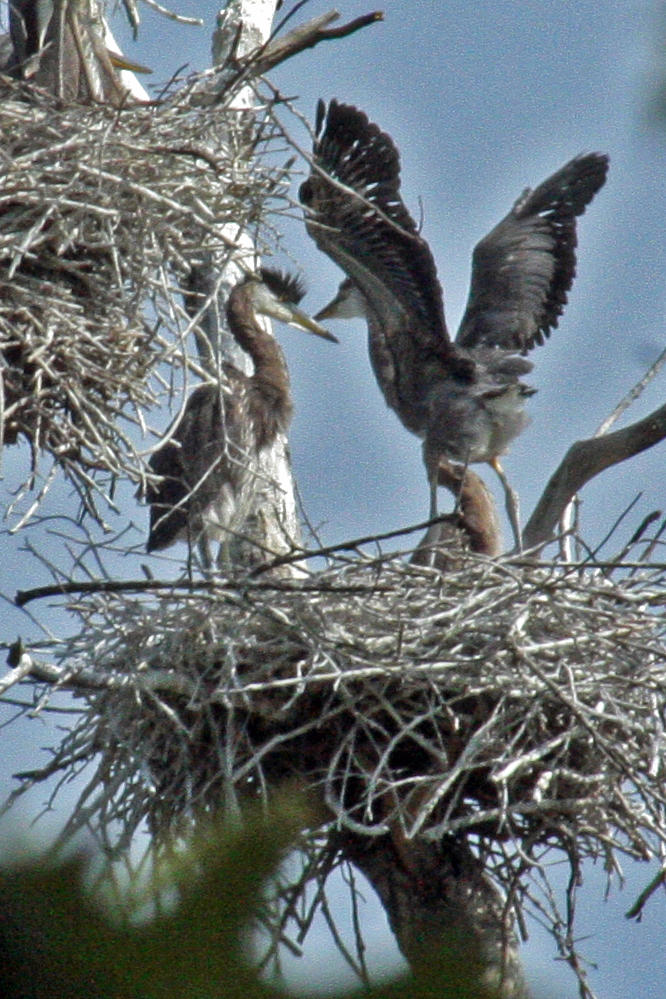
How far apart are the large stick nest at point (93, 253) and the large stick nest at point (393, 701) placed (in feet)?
1.65

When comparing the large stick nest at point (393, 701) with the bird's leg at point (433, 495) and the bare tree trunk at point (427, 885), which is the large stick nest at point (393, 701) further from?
the bird's leg at point (433, 495)

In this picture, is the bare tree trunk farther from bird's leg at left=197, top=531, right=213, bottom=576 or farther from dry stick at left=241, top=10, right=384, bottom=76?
dry stick at left=241, top=10, right=384, bottom=76

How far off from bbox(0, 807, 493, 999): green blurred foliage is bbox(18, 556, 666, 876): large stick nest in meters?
2.87

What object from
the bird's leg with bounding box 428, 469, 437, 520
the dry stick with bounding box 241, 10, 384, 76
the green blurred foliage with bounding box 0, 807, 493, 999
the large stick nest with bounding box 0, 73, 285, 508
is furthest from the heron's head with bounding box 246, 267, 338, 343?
the green blurred foliage with bounding box 0, 807, 493, 999

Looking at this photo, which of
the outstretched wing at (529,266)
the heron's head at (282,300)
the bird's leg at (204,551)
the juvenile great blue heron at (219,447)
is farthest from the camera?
the heron's head at (282,300)

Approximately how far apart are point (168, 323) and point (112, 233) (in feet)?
0.94

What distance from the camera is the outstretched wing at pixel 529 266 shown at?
581 centimetres

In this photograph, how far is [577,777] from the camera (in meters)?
3.39

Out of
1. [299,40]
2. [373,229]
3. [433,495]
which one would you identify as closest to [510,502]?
[433,495]

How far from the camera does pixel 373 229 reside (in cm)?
540

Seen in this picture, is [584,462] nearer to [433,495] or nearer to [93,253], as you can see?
[433,495]

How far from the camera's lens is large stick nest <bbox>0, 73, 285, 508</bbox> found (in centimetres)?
327

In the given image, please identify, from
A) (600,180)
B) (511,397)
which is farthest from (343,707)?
(600,180)

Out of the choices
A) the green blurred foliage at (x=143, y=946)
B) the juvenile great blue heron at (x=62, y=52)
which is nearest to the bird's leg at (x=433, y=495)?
the juvenile great blue heron at (x=62, y=52)
